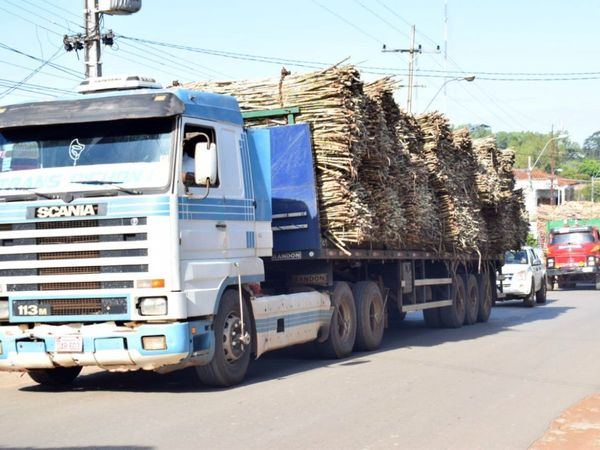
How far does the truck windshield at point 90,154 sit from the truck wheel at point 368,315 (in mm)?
5687

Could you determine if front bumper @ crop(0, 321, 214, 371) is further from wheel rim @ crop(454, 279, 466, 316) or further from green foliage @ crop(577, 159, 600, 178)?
green foliage @ crop(577, 159, 600, 178)

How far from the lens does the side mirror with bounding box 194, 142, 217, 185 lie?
9.84 metres

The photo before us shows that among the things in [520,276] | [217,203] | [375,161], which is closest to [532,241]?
[520,276]

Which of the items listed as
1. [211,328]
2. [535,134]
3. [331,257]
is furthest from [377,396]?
[535,134]

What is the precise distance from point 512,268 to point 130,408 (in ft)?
63.3

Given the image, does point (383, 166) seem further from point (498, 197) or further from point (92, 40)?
point (92, 40)

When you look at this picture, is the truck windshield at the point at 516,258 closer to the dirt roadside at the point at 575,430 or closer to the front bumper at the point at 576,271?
the front bumper at the point at 576,271

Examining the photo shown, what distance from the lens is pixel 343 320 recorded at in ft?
45.9

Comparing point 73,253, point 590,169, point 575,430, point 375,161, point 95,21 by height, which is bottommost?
point 575,430

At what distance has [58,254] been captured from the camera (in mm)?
9703

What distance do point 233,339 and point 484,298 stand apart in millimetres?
12183

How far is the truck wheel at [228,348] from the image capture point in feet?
33.7

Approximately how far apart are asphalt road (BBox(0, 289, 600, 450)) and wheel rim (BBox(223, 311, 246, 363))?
38cm

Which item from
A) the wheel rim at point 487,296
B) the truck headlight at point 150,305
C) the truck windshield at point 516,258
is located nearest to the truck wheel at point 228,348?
the truck headlight at point 150,305
